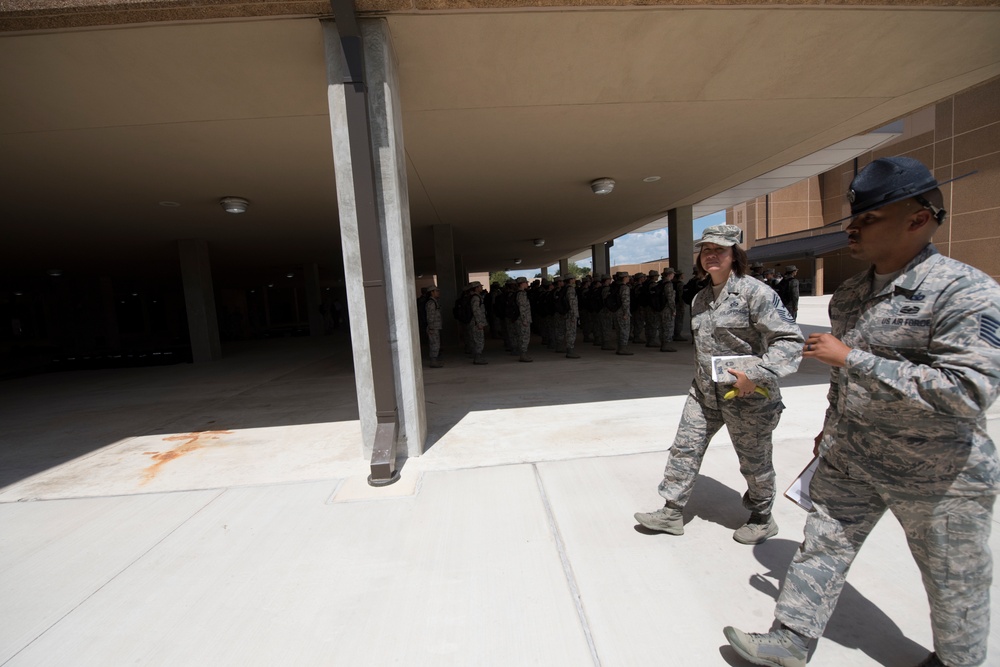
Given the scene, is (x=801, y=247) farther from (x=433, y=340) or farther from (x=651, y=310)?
(x=433, y=340)

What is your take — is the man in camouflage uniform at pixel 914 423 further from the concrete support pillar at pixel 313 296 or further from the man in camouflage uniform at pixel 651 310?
the concrete support pillar at pixel 313 296

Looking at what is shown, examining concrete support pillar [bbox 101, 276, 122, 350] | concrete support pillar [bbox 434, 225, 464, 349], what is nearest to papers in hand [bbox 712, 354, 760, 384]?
concrete support pillar [bbox 434, 225, 464, 349]

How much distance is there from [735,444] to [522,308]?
276 inches

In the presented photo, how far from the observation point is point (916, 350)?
1360 mm

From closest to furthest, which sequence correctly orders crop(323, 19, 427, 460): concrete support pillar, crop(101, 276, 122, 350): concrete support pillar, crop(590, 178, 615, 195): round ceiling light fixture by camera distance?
Answer: crop(323, 19, 427, 460): concrete support pillar, crop(590, 178, 615, 195): round ceiling light fixture, crop(101, 276, 122, 350): concrete support pillar

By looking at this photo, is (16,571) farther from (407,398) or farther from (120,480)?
(407,398)

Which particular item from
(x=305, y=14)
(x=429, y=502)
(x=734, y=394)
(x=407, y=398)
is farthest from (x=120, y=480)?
(x=734, y=394)

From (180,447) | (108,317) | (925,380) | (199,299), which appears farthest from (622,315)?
(108,317)

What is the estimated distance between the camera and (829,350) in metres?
1.43

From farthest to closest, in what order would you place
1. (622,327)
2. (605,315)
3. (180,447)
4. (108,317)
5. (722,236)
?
(108,317), (605,315), (622,327), (180,447), (722,236)

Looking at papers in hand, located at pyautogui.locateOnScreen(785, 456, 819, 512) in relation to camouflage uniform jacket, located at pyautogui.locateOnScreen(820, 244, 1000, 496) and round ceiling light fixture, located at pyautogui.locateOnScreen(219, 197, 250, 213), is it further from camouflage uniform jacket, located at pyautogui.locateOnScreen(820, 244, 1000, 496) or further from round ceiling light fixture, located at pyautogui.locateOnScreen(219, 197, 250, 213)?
round ceiling light fixture, located at pyautogui.locateOnScreen(219, 197, 250, 213)

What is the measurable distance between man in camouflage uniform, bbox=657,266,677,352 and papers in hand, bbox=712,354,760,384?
305 inches

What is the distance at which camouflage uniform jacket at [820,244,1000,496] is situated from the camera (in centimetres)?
122

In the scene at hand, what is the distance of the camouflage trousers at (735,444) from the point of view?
2266 mm
